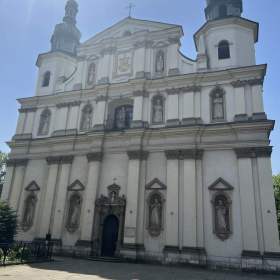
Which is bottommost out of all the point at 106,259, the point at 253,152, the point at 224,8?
the point at 106,259

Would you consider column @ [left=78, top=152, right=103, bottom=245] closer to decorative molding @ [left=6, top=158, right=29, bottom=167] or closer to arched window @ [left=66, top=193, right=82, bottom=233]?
arched window @ [left=66, top=193, right=82, bottom=233]

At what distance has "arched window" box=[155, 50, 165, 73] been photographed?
2059cm

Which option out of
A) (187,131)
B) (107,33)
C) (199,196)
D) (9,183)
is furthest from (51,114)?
(199,196)

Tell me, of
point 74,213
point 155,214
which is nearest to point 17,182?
point 74,213

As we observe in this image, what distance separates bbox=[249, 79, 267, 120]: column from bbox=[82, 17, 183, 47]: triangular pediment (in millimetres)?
7838

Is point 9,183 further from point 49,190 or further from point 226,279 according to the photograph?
point 226,279

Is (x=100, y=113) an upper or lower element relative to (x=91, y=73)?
lower

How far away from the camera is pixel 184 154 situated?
56.4 feet

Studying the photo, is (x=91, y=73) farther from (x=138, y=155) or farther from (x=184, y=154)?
(x=184, y=154)

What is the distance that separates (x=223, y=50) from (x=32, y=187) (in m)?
16.2

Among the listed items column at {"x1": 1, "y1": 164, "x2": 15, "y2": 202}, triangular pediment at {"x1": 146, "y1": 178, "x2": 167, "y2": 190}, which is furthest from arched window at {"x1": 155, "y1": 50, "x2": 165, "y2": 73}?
column at {"x1": 1, "y1": 164, "x2": 15, "y2": 202}

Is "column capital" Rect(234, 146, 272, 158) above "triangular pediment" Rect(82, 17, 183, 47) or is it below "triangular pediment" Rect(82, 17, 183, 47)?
below

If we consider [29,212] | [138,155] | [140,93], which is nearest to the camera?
[138,155]

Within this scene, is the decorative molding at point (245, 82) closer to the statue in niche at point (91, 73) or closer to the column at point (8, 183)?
the statue in niche at point (91, 73)
